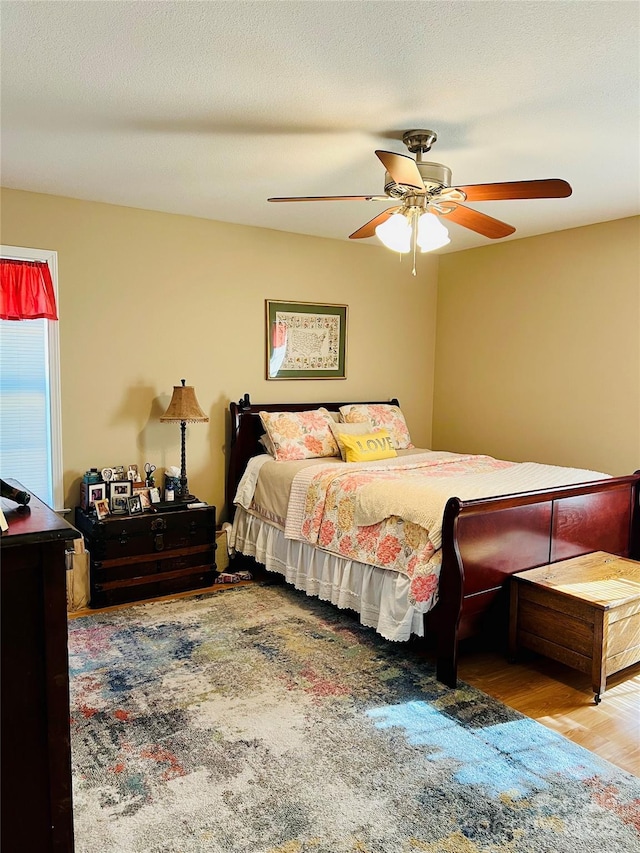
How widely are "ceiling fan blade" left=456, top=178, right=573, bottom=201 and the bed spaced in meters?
1.33

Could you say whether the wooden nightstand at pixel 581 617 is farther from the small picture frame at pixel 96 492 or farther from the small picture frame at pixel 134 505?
the small picture frame at pixel 96 492

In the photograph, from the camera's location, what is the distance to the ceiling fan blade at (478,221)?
297 centimetres

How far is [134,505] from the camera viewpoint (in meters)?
3.93

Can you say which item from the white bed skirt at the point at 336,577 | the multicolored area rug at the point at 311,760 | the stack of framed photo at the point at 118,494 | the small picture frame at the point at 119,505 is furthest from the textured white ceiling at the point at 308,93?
the multicolored area rug at the point at 311,760

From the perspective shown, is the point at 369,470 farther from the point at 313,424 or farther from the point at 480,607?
the point at 480,607

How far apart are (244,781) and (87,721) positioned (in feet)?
2.54

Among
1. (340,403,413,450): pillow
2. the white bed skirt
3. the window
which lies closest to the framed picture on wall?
(340,403,413,450): pillow

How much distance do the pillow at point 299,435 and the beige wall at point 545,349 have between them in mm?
1500

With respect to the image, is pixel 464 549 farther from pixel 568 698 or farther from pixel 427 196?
pixel 427 196

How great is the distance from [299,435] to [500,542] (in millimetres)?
1814

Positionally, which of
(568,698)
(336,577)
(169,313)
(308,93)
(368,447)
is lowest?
(568,698)

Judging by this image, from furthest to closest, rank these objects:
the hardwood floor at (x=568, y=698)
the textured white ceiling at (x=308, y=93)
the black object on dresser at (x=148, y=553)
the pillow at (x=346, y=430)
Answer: the pillow at (x=346, y=430) < the black object on dresser at (x=148, y=553) < the hardwood floor at (x=568, y=698) < the textured white ceiling at (x=308, y=93)

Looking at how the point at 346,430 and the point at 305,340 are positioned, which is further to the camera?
the point at 305,340

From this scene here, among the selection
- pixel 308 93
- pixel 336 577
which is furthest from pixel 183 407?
pixel 308 93
